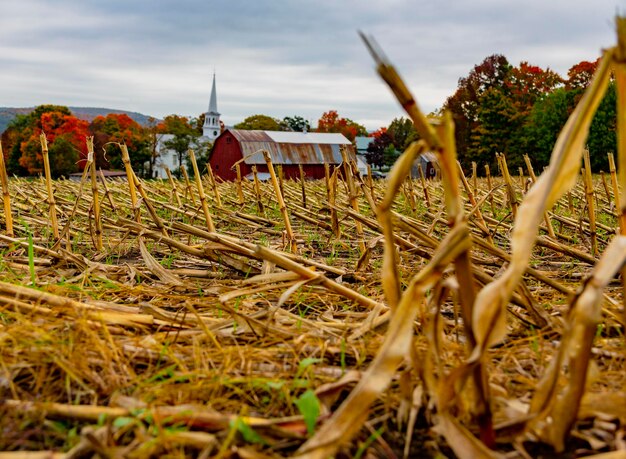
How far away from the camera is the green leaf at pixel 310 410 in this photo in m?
1.36

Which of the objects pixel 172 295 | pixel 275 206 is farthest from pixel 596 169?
pixel 172 295

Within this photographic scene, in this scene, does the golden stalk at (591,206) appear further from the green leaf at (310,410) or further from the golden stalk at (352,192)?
the green leaf at (310,410)

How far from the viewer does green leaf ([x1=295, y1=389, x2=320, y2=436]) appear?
136 cm

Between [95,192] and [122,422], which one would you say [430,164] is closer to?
[95,192]

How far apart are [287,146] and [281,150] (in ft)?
2.02

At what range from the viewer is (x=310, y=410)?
4.48ft

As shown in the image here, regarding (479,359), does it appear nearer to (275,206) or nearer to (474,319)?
(474,319)

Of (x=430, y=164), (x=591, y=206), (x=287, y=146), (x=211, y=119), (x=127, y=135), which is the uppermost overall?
(x=211, y=119)

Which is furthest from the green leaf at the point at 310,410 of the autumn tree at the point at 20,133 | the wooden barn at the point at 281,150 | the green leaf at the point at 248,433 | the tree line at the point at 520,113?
the autumn tree at the point at 20,133

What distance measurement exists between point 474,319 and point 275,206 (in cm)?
778

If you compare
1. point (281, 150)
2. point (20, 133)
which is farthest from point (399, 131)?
point (20, 133)

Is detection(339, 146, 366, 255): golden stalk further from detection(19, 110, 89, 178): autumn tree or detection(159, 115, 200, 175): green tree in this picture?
detection(159, 115, 200, 175): green tree

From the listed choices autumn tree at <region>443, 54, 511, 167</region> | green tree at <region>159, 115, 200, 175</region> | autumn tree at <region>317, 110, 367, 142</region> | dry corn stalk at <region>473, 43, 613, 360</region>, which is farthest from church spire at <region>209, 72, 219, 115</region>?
dry corn stalk at <region>473, 43, 613, 360</region>

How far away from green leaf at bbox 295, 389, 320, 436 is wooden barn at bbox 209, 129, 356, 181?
3844cm
